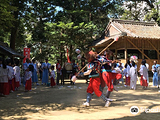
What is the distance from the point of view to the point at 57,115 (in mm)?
4711

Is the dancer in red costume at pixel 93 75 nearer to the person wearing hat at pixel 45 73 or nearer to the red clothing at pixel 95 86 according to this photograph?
the red clothing at pixel 95 86

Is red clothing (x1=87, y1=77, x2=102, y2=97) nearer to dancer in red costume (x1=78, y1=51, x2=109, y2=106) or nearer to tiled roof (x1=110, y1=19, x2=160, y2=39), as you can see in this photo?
dancer in red costume (x1=78, y1=51, x2=109, y2=106)

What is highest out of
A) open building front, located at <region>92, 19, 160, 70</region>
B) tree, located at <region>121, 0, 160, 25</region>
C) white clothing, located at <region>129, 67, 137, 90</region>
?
tree, located at <region>121, 0, 160, 25</region>

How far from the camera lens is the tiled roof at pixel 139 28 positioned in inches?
686

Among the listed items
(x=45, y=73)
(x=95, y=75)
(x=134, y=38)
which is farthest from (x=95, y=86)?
(x=134, y=38)

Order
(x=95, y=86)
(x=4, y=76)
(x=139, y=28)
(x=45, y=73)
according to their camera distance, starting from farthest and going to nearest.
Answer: (x=139, y=28) < (x=45, y=73) < (x=4, y=76) < (x=95, y=86)

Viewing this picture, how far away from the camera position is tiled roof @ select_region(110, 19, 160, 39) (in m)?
17.4

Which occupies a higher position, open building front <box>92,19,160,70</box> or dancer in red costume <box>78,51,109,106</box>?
open building front <box>92,19,160,70</box>

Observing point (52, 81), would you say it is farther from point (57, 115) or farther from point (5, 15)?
point (57, 115)

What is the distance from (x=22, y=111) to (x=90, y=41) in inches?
558

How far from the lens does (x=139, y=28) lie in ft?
63.8

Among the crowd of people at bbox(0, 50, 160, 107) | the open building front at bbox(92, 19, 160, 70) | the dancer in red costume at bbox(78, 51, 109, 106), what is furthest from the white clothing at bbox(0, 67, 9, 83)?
the open building front at bbox(92, 19, 160, 70)

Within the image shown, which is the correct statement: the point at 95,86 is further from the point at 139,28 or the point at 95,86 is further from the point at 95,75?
the point at 139,28

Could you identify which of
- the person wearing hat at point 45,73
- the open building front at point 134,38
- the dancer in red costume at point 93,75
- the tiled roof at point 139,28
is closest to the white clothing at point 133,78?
the dancer in red costume at point 93,75
